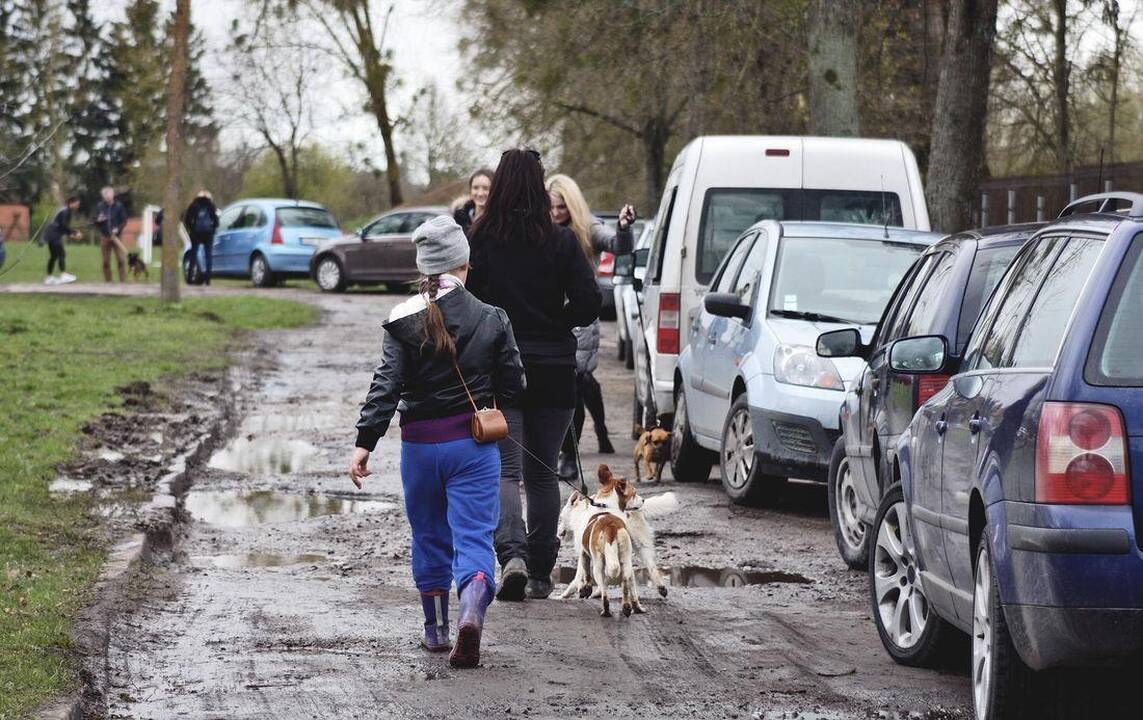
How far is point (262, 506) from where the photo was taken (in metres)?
11.1

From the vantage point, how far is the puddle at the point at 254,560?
9.07 meters

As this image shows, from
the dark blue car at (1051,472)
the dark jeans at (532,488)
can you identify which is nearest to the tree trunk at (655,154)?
the dark jeans at (532,488)

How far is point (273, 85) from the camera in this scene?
196 feet

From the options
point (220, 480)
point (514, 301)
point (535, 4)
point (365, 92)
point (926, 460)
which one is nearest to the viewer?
point (926, 460)

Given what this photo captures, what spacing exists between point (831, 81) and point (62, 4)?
7.90m

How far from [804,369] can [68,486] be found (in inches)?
172

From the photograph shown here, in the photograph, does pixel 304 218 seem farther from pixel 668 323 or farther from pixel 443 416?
pixel 443 416

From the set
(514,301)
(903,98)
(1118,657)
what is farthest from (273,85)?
(1118,657)

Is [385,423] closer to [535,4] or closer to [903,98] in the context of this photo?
[535,4]

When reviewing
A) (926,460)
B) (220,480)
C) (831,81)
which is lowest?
(220,480)

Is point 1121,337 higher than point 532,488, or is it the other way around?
point 1121,337

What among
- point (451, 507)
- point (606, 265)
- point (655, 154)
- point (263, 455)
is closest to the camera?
point (451, 507)

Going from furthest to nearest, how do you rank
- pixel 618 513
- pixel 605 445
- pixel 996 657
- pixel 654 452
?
pixel 605 445 → pixel 654 452 → pixel 618 513 → pixel 996 657

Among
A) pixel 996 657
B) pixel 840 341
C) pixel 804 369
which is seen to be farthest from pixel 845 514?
pixel 996 657
